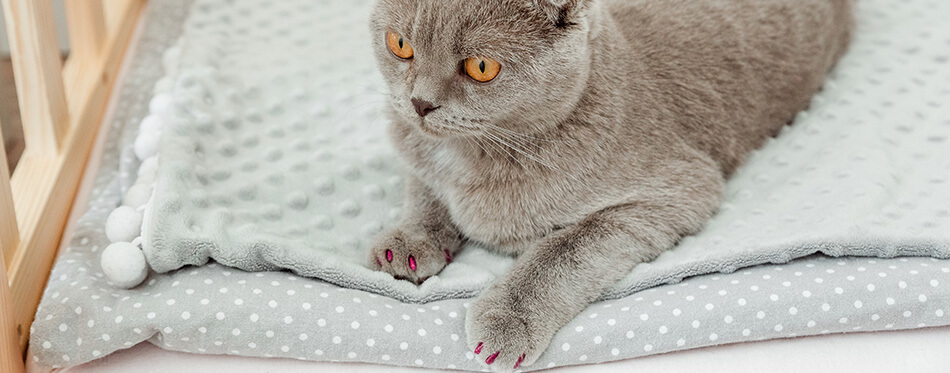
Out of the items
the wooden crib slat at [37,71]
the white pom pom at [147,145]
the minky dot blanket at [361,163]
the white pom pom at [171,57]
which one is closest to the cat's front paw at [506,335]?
the minky dot blanket at [361,163]

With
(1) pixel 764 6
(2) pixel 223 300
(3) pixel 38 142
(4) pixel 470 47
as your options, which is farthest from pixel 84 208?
(1) pixel 764 6

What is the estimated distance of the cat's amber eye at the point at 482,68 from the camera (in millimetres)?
1061

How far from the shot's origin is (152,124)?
145 centimetres

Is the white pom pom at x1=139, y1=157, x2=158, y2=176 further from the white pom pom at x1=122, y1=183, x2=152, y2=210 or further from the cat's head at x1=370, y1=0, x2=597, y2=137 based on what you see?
the cat's head at x1=370, y1=0, x2=597, y2=137

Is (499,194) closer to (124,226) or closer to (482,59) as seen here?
(482,59)

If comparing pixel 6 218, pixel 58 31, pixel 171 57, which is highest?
pixel 6 218

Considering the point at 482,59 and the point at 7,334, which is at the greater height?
the point at 482,59

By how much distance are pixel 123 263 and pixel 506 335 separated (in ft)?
1.64

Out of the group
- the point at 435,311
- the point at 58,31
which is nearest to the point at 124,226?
the point at 435,311

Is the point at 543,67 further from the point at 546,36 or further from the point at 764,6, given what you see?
the point at 764,6

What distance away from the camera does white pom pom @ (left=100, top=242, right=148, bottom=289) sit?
1.13m

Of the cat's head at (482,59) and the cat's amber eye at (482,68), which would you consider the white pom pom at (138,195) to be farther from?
the cat's amber eye at (482,68)

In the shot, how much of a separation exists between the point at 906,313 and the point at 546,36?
578mm

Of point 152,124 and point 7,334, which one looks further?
point 152,124
